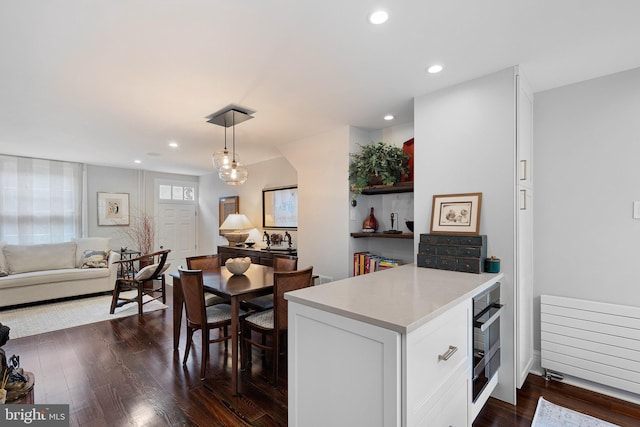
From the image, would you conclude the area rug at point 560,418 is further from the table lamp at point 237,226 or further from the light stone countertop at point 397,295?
the table lamp at point 237,226

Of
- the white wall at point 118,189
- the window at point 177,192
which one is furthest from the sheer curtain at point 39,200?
the window at point 177,192

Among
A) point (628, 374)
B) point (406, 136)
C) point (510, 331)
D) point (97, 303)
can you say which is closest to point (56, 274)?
A: point (97, 303)

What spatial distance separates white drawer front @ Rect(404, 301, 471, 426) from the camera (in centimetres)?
115

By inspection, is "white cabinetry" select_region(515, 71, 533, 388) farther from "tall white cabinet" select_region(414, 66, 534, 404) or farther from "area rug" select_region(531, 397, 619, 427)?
"area rug" select_region(531, 397, 619, 427)

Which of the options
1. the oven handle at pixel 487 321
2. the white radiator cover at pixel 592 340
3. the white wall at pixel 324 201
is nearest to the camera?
the oven handle at pixel 487 321

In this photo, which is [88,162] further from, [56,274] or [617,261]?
[617,261]

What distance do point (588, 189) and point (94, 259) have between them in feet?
21.9

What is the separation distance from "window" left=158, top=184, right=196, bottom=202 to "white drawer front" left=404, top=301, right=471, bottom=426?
22.8 ft

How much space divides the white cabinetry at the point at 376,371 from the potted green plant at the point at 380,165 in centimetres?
162

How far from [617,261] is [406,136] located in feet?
6.82

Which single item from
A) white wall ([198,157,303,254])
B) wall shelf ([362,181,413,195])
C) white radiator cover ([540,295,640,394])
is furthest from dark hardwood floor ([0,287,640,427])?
white wall ([198,157,303,254])

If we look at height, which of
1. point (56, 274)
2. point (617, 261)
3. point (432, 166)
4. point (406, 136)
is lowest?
point (56, 274)

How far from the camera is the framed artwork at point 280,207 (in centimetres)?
493

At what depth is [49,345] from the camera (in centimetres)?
310
